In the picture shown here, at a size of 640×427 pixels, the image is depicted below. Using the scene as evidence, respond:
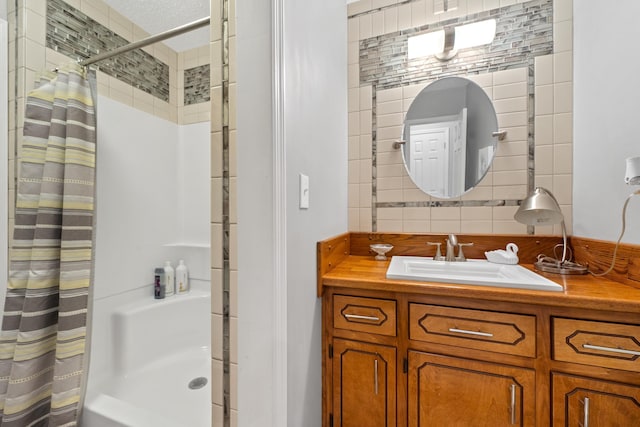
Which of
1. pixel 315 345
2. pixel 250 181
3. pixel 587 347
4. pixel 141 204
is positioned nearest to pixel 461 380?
pixel 587 347

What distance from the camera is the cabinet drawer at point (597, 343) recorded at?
0.76 meters

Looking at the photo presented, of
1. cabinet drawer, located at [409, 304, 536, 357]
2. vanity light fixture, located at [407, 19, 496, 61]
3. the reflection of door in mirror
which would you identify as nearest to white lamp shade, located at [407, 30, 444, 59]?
vanity light fixture, located at [407, 19, 496, 61]

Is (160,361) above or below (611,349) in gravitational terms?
below

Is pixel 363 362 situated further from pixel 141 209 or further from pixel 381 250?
pixel 141 209

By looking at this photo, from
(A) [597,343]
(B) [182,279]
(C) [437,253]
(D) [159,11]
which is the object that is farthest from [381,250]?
(D) [159,11]

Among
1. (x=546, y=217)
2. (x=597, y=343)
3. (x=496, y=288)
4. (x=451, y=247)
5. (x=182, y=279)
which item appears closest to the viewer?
(x=597, y=343)

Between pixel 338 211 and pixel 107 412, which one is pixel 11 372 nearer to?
pixel 107 412

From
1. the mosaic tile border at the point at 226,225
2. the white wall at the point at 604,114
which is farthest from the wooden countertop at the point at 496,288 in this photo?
the mosaic tile border at the point at 226,225

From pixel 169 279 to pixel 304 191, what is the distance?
130 cm

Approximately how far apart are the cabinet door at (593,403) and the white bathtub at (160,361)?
1.32 metres

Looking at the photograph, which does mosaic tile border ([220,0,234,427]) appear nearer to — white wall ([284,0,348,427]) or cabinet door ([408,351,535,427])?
white wall ([284,0,348,427])

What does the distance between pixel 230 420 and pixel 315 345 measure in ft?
1.36

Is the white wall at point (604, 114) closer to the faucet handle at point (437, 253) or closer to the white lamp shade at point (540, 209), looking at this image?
the white lamp shade at point (540, 209)

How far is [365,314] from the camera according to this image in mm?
1031
